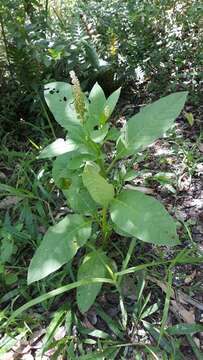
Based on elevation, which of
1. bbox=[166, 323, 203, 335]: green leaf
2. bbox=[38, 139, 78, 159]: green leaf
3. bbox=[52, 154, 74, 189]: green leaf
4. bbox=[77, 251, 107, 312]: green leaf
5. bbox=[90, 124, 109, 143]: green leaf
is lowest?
bbox=[166, 323, 203, 335]: green leaf

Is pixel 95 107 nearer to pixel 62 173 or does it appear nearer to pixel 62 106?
pixel 62 106

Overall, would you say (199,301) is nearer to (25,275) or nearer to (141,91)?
(25,275)

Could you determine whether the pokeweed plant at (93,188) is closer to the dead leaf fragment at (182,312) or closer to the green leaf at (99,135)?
the green leaf at (99,135)

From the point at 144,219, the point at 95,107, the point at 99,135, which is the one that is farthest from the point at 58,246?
the point at 95,107

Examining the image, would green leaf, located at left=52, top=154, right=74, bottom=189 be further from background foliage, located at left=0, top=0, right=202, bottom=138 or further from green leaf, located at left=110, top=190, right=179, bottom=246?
background foliage, located at left=0, top=0, right=202, bottom=138

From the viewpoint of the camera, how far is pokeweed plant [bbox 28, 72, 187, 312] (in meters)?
1.42

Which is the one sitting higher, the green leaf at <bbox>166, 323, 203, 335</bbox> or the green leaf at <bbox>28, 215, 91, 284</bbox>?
the green leaf at <bbox>28, 215, 91, 284</bbox>

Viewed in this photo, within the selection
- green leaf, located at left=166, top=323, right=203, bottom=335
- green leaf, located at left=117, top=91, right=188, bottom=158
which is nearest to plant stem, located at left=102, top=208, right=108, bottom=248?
green leaf, located at left=117, top=91, right=188, bottom=158

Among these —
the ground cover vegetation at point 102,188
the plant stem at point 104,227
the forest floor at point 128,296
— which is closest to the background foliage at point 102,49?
the ground cover vegetation at point 102,188

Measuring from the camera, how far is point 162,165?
2.34 meters

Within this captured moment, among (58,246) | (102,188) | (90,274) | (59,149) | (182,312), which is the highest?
(59,149)

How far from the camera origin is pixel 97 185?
58.5 inches

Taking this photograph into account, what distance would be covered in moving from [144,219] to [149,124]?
392 millimetres

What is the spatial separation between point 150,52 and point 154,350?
199 centimetres
